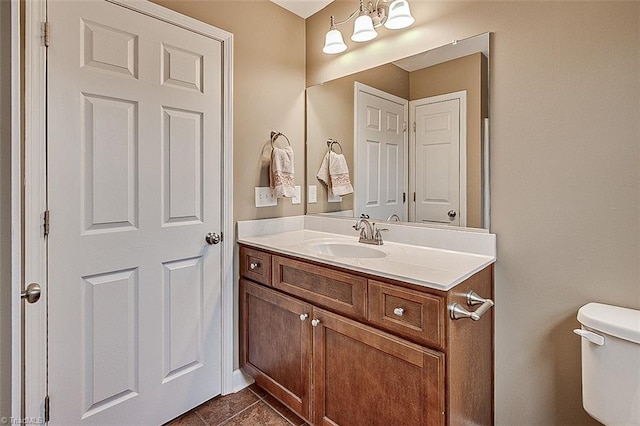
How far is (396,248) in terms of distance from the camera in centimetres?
166

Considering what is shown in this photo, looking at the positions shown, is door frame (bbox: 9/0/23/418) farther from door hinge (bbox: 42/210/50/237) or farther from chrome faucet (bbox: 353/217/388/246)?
chrome faucet (bbox: 353/217/388/246)

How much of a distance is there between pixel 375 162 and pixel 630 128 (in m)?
1.08

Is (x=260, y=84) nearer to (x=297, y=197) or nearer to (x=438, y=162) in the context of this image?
(x=297, y=197)

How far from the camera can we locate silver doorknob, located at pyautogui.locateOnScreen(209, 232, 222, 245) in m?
1.77

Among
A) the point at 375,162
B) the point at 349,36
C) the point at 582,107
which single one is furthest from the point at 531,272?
the point at 349,36

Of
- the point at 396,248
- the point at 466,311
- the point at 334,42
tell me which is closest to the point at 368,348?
the point at 466,311

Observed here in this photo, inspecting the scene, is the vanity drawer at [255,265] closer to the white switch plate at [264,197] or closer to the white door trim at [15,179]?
the white switch plate at [264,197]

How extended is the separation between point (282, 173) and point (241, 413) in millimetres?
1317

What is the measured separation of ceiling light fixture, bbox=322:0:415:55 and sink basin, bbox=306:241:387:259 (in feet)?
3.63

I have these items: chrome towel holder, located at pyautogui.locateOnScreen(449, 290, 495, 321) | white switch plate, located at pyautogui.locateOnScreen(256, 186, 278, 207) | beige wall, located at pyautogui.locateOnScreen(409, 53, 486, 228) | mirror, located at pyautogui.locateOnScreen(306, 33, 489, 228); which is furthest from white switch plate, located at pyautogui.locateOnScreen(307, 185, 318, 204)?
chrome towel holder, located at pyautogui.locateOnScreen(449, 290, 495, 321)

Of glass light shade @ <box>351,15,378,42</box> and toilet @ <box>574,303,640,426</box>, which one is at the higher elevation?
glass light shade @ <box>351,15,378,42</box>

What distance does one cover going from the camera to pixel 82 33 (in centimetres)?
133

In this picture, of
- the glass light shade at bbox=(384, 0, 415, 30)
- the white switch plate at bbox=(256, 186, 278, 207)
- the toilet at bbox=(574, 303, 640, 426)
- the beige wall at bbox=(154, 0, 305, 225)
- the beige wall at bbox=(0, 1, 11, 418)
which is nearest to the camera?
the beige wall at bbox=(0, 1, 11, 418)

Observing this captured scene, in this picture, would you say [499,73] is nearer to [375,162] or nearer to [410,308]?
[375,162]
